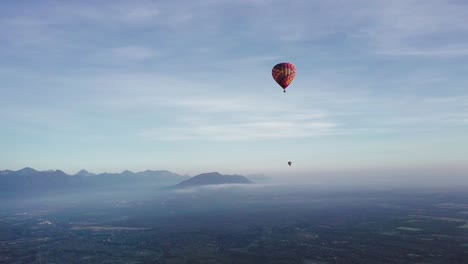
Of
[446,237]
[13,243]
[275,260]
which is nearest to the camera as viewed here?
[275,260]

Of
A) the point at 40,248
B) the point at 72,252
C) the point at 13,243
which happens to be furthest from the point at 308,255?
the point at 13,243

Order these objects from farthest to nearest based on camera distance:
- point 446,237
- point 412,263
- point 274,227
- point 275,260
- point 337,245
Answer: point 274,227 → point 446,237 → point 337,245 → point 275,260 → point 412,263

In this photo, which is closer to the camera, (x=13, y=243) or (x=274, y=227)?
(x=13, y=243)

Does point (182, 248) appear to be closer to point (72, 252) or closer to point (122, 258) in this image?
point (122, 258)

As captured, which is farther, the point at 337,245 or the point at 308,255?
the point at 337,245

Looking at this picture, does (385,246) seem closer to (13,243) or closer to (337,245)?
(337,245)

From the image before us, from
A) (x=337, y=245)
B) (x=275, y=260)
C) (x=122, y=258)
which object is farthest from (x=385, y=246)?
(x=122, y=258)
